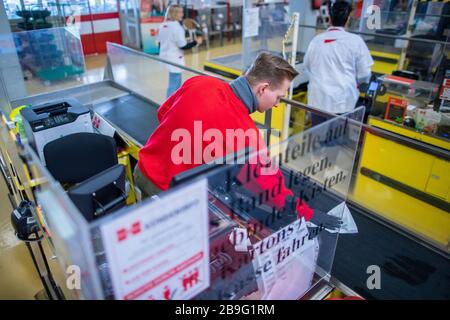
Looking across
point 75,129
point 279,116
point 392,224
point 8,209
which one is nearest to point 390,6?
point 279,116

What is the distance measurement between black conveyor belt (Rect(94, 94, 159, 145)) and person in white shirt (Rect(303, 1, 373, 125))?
5.34 feet

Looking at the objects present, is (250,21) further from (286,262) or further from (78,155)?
(286,262)

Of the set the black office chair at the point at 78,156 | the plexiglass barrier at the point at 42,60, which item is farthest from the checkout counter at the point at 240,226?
the plexiglass barrier at the point at 42,60

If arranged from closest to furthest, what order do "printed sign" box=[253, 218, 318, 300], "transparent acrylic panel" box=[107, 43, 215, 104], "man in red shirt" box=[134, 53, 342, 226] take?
"printed sign" box=[253, 218, 318, 300], "man in red shirt" box=[134, 53, 342, 226], "transparent acrylic panel" box=[107, 43, 215, 104]

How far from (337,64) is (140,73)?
329 centimetres

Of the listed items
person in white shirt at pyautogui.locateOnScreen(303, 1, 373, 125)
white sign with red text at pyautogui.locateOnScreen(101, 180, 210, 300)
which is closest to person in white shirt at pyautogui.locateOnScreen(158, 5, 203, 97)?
person in white shirt at pyautogui.locateOnScreen(303, 1, 373, 125)

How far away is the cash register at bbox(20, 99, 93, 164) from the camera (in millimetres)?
2322

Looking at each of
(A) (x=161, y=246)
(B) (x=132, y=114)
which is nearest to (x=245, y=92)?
(A) (x=161, y=246)

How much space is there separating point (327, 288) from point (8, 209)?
2771 mm

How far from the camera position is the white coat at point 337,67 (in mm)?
3127

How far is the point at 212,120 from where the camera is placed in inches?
59.1

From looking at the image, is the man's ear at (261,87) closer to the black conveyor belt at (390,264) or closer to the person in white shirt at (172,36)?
the black conveyor belt at (390,264)

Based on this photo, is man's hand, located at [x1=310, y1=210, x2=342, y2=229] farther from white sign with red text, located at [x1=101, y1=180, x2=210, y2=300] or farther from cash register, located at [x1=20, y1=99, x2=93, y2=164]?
cash register, located at [x1=20, y1=99, x2=93, y2=164]

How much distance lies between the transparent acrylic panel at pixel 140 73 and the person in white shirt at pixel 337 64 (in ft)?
5.29
